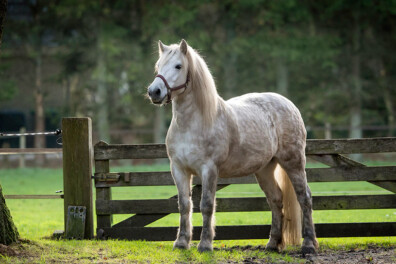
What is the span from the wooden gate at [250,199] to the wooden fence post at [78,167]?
0.45 ft

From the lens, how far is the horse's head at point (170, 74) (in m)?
5.47

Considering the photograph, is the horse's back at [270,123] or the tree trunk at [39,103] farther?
the tree trunk at [39,103]

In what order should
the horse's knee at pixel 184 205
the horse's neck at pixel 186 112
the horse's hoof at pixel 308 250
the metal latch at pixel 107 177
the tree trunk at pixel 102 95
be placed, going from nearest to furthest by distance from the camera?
the horse's neck at pixel 186 112, the horse's knee at pixel 184 205, the horse's hoof at pixel 308 250, the metal latch at pixel 107 177, the tree trunk at pixel 102 95

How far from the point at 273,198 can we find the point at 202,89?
5.58ft

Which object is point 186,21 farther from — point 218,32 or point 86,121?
point 86,121

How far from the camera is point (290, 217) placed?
6.59 m

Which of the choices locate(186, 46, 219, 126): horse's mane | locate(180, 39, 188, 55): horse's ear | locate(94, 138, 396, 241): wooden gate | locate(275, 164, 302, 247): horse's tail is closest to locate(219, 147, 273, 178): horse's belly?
locate(186, 46, 219, 126): horse's mane

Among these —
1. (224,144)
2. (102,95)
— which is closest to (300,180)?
(224,144)

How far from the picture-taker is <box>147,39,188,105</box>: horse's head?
5.47m

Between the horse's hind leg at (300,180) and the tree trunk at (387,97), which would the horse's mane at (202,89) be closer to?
the horse's hind leg at (300,180)

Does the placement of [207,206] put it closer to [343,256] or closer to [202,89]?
[202,89]

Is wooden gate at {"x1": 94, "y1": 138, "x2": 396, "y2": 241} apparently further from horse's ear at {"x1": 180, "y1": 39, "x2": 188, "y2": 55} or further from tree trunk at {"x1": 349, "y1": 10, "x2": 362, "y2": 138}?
tree trunk at {"x1": 349, "y1": 10, "x2": 362, "y2": 138}

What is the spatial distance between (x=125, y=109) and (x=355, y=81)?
11.7m

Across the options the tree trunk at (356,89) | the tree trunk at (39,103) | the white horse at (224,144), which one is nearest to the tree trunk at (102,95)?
the tree trunk at (39,103)
